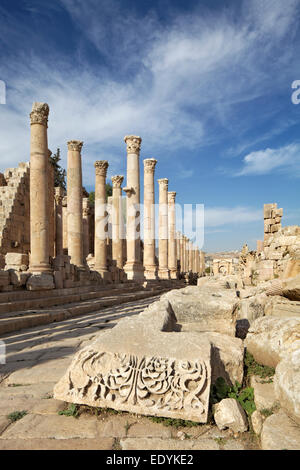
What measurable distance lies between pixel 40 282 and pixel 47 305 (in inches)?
33.2

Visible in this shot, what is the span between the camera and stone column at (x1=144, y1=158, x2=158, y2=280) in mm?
20375

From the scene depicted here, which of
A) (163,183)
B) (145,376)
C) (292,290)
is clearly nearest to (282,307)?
(292,290)

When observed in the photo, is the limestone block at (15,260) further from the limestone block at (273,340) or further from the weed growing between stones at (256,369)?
the weed growing between stones at (256,369)

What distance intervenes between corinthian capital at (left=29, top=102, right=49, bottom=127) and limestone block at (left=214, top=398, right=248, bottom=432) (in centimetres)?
1100

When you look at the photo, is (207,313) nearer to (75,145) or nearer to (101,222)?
(75,145)

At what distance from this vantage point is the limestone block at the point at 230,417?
225cm

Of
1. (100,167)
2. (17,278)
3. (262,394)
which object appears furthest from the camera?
(100,167)

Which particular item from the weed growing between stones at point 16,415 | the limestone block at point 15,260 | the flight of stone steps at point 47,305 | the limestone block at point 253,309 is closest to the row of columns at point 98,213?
the limestone block at point 15,260

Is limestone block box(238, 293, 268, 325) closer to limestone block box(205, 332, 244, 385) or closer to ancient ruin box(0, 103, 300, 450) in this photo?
ancient ruin box(0, 103, 300, 450)

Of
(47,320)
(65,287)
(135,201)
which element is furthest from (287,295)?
(135,201)

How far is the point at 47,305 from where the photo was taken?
362 inches
